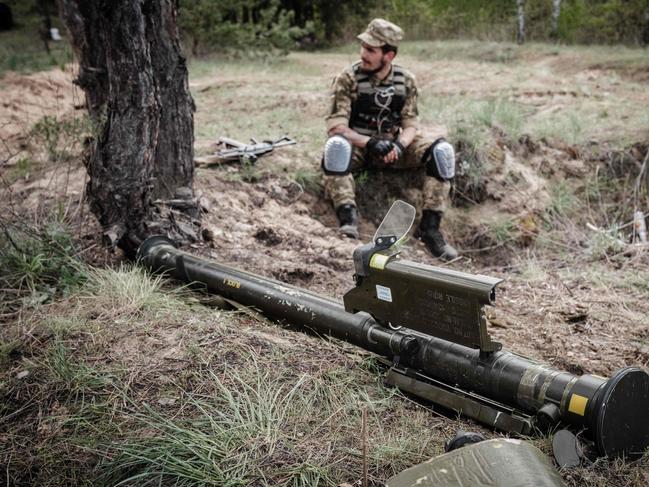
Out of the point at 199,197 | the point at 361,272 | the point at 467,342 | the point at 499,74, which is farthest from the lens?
the point at 499,74

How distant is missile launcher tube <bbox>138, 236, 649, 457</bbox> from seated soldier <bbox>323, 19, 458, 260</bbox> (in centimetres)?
179

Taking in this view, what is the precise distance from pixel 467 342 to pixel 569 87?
269 inches

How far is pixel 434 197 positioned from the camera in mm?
4891

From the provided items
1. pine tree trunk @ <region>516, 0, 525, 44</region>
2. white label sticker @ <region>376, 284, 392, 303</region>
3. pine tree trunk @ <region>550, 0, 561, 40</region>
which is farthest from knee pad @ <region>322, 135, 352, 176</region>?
pine tree trunk @ <region>550, 0, 561, 40</region>

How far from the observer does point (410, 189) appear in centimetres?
535

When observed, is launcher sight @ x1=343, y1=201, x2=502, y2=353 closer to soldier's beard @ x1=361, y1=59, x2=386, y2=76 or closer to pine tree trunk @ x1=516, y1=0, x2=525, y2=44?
soldier's beard @ x1=361, y1=59, x2=386, y2=76

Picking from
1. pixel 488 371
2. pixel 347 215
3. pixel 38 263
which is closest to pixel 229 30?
pixel 347 215

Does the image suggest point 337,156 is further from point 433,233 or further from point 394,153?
point 433,233

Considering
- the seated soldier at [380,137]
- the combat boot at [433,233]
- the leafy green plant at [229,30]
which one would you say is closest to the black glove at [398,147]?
the seated soldier at [380,137]

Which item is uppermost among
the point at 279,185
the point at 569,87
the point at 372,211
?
the point at 569,87

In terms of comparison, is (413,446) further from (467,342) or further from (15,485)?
(15,485)

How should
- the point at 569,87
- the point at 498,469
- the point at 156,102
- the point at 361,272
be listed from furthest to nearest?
the point at 569,87 → the point at 156,102 → the point at 361,272 → the point at 498,469

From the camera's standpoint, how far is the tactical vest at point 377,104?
4961mm

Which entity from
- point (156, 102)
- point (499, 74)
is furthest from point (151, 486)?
point (499, 74)
